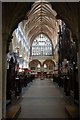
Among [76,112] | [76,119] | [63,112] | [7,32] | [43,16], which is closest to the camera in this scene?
[76,119]

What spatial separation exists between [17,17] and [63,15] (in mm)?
2130

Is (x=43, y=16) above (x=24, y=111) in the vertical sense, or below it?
above

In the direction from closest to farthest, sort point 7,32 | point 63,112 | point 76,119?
point 76,119 < point 63,112 < point 7,32

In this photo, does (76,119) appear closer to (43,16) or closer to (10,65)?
(10,65)

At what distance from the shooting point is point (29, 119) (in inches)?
286

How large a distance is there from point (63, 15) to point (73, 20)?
84 centimetres

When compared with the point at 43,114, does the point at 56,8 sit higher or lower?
higher

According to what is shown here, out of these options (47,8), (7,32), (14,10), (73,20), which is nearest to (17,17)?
(14,10)

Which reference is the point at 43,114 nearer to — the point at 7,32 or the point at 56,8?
the point at 7,32

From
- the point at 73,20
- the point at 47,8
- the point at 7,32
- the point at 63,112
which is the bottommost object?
the point at 63,112

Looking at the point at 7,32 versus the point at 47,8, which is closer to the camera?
the point at 7,32

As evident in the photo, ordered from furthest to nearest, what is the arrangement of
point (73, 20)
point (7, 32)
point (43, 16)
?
point (43, 16) → point (73, 20) → point (7, 32)

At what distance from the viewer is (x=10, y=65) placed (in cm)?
1210

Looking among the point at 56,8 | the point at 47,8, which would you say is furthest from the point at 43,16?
the point at 56,8
